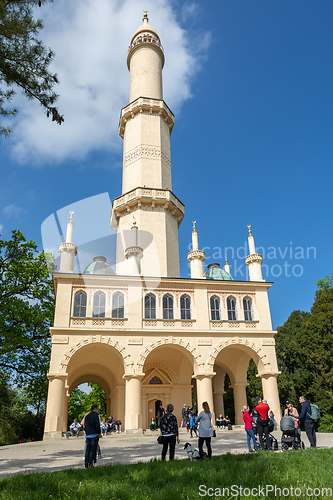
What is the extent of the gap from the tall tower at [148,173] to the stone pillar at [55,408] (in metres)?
10.6

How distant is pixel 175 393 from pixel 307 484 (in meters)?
24.4

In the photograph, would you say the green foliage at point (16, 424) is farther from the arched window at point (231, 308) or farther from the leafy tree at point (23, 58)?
the leafy tree at point (23, 58)

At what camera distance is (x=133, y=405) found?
83.1 ft

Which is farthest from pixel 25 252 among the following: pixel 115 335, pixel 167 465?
pixel 167 465

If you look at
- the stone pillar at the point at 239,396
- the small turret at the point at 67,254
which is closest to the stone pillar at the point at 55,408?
the small turret at the point at 67,254

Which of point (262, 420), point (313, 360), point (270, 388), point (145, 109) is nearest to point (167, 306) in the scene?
point (270, 388)

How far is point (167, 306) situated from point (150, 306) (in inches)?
48.6

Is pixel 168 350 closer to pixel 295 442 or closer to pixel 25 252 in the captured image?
pixel 25 252

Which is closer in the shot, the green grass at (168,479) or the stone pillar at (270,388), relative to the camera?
the green grass at (168,479)

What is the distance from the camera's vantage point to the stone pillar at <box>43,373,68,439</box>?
23.5 m

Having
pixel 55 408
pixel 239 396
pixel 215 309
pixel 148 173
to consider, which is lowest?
pixel 55 408

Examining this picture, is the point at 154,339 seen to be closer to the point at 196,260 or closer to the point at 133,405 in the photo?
the point at 133,405

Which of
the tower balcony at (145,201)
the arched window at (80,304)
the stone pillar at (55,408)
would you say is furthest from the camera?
the tower balcony at (145,201)

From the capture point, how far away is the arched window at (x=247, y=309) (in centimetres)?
2968
